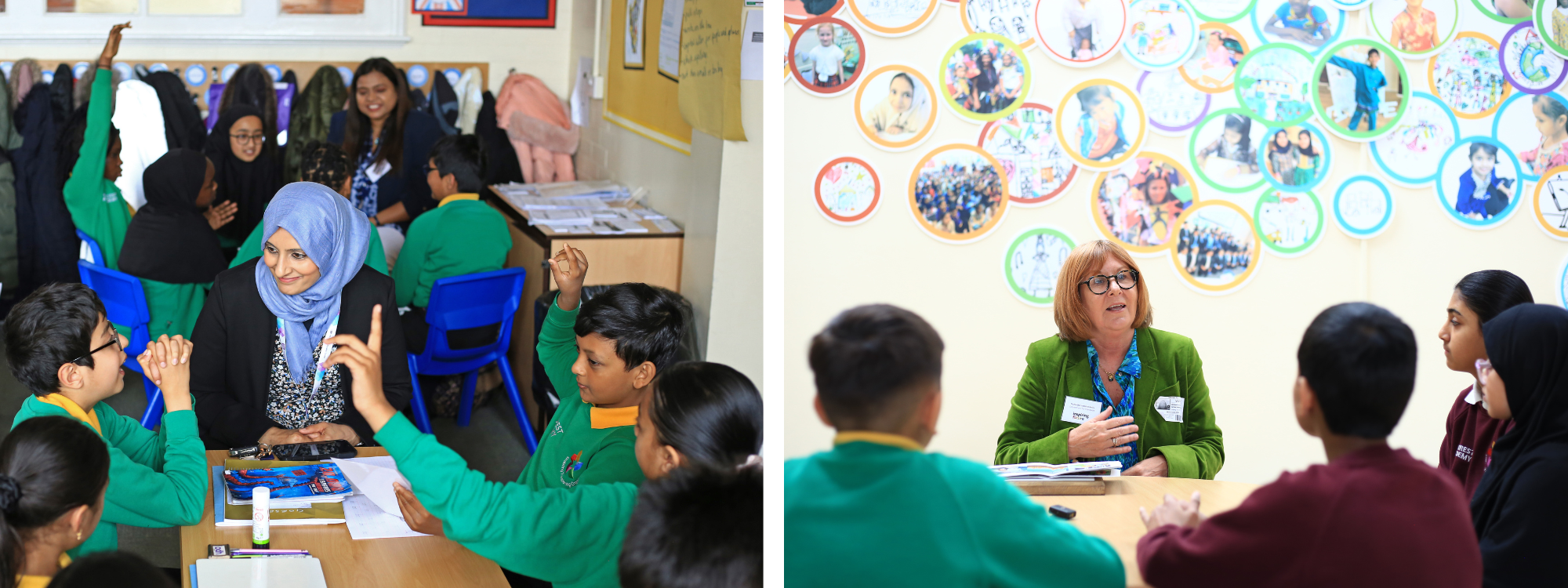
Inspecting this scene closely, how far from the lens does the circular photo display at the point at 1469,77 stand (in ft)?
3.97

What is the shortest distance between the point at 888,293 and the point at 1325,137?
54cm

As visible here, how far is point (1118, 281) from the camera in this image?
4.02 feet

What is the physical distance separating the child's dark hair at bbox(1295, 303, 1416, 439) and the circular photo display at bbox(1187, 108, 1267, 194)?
0.18 m

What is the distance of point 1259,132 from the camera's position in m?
1.19

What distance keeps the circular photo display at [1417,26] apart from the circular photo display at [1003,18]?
405mm

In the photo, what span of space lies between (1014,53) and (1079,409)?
45 cm

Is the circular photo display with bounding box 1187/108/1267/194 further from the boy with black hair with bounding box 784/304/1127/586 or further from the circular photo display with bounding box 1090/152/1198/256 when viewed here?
the boy with black hair with bounding box 784/304/1127/586

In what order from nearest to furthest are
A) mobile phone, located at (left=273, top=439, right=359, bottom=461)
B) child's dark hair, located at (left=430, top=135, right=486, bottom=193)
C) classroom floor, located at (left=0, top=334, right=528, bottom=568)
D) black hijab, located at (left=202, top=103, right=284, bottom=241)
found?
mobile phone, located at (left=273, top=439, right=359, bottom=461) → classroom floor, located at (left=0, top=334, right=528, bottom=568) → child's dark hair, located at (left=430, top=135, right=486, bottom=193) → black hijab, located at (left=202, top=103, right=284, bottom=241)

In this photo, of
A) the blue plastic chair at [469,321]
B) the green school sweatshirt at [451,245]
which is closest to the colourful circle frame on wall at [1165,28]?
the blue plastic chair at [469,321]

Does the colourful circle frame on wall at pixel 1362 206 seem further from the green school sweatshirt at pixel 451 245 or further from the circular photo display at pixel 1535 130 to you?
the green school sweatshirt at pixel 451 245

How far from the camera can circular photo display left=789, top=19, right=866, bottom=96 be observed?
1.21 metres

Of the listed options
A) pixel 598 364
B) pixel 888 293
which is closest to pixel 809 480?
pixel 888 293

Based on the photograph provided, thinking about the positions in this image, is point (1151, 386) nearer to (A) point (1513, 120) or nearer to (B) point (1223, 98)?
(B) point (1223, 98)

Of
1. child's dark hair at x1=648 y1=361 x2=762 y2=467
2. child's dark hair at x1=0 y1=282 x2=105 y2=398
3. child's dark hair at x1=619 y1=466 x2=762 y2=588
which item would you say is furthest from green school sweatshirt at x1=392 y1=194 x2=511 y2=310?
child's dark hair at x1=619 y1=466 x2=762 y2=588
